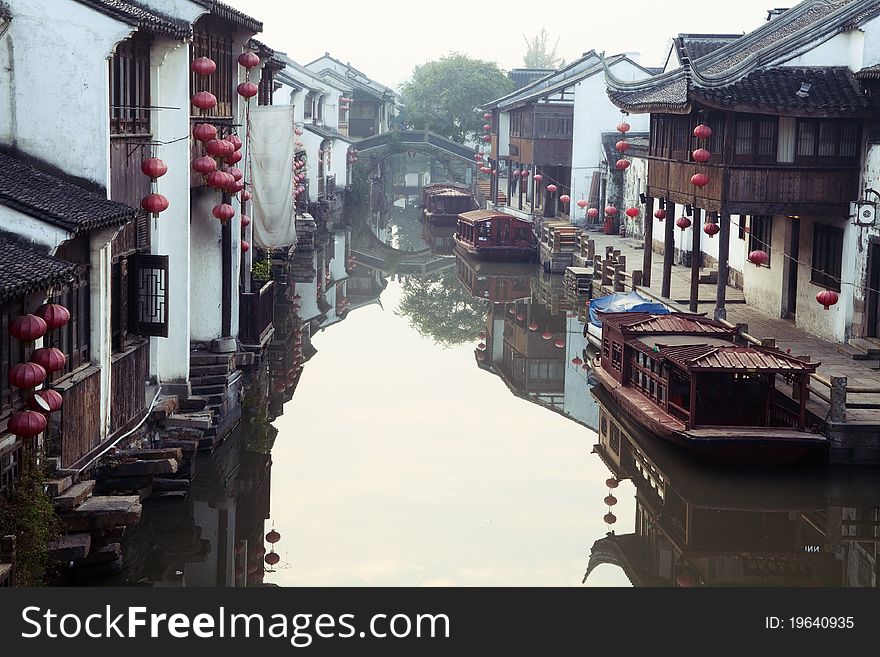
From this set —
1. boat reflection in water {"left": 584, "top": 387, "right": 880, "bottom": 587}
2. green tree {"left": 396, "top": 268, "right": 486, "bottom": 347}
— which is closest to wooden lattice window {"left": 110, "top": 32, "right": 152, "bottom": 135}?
boat reflection in water {"left": 584, "top": 387, "right": 880, "bottom": 587}

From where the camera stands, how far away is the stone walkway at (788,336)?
2245 cm

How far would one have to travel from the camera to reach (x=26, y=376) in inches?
523

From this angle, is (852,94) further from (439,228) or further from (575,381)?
(439,228)

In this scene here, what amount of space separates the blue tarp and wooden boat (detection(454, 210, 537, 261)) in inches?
798

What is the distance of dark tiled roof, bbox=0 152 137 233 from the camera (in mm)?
14078

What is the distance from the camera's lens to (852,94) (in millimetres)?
26703

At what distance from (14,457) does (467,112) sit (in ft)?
245

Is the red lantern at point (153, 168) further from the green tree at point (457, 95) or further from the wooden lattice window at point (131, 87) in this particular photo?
the green tree at point (457, 95)

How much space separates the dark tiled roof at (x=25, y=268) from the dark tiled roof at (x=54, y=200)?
359 millimetres

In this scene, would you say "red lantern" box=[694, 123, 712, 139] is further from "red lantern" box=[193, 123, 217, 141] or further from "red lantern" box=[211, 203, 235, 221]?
"red lantern" box=[193, 123, 217, 141]

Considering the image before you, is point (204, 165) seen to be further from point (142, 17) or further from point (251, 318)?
point (251, 318)

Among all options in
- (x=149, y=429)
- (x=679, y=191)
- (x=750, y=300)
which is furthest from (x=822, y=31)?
(x=149, y=429)

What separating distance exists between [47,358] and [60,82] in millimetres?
4142

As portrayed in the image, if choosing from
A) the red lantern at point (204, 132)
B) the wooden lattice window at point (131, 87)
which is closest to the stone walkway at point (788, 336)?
the red lantern at point (204, 132)
